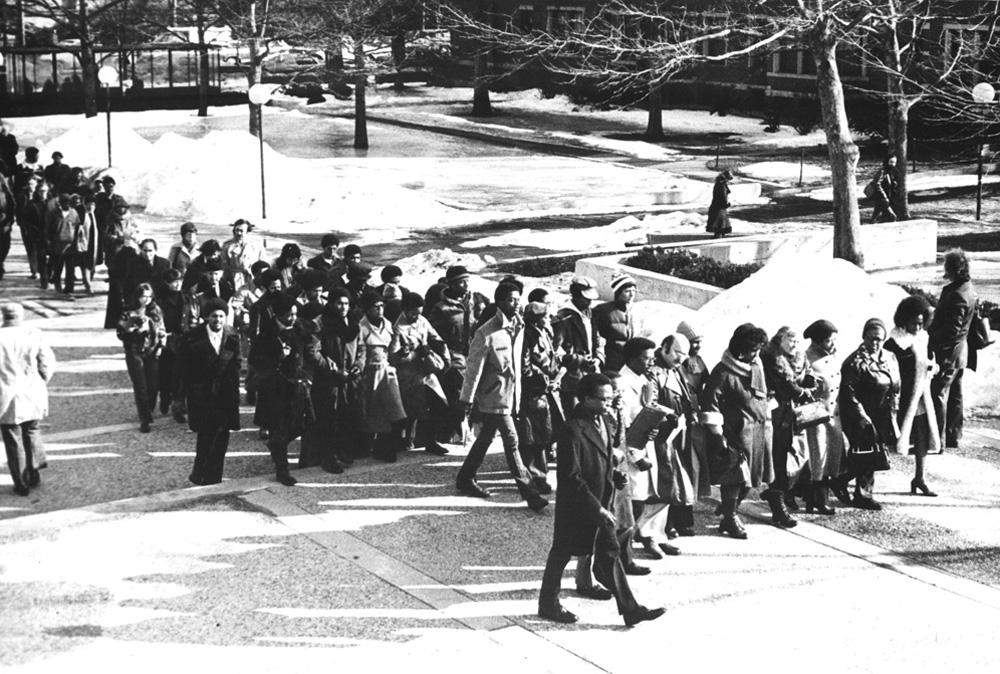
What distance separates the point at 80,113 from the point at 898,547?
3903cm

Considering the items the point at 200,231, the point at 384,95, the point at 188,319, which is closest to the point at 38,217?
the point at 200,231

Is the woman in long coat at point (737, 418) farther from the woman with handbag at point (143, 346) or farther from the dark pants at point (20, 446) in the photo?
the woman with handbag at point (143, 346)

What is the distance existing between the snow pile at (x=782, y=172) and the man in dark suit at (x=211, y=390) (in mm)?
24813

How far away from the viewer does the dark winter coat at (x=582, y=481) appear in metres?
8.57

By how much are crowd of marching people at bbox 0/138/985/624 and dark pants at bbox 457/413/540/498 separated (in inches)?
0.6

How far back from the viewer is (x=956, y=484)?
11977 mm

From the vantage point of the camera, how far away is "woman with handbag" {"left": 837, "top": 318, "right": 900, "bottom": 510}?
11.0 meters

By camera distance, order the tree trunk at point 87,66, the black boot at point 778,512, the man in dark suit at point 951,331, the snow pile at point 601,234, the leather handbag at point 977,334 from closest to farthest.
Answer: the black boot at point 778,512 < the man in dark suit at point 951,331 < the leather handbag at point 977,334 < the snow pile at point 601,234 < the tree trunk at point 87,66

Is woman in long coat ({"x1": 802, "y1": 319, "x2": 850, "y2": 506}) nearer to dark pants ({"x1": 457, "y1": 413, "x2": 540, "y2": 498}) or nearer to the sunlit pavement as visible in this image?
the sunlit pavement

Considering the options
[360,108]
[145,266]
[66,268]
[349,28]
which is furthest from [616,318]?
[360,108]

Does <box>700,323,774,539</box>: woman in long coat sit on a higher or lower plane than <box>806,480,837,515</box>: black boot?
higher

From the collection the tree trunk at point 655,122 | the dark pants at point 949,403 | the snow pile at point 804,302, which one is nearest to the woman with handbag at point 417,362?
the snow pile at point 804,302

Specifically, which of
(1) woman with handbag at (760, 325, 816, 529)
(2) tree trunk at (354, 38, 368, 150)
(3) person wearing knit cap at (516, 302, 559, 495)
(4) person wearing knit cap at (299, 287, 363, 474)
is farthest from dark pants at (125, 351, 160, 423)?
(2) tree trunk at (354, 38, 368, 150)

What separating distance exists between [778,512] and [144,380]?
5854 millimetres
